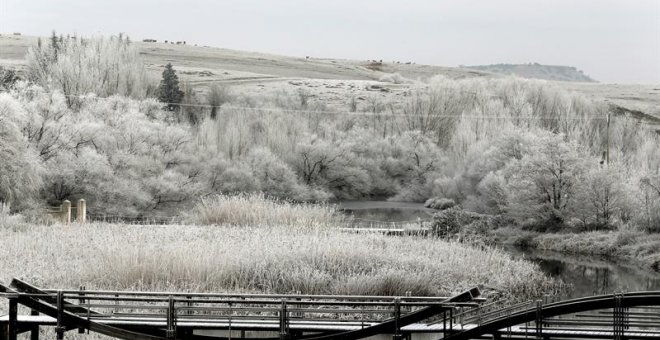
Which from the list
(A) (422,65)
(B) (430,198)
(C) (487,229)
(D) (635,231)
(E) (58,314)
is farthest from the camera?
(A) (422,65)

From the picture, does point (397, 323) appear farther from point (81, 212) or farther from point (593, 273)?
point (81, 212)

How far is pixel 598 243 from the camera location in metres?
36.4

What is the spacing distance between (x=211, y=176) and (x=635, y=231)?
21.2 meters

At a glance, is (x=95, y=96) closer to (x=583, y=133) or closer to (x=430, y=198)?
(x=430, y=198)

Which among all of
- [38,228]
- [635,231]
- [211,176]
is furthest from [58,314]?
[211,176]

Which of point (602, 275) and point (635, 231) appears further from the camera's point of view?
point (635, 231)

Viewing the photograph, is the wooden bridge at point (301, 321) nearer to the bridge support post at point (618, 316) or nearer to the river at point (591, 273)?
the bridge support post at point (618, 316)

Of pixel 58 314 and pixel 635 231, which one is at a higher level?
pixel 58 314

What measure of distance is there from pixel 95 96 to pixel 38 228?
21768mm

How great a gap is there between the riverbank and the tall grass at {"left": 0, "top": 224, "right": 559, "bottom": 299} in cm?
929

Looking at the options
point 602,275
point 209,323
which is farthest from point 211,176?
point 209,323

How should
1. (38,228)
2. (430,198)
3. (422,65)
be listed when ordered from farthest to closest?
(422,65)
(430,198)
(38,228)

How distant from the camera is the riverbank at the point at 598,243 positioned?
34.4 meters

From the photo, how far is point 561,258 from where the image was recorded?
3384cm
